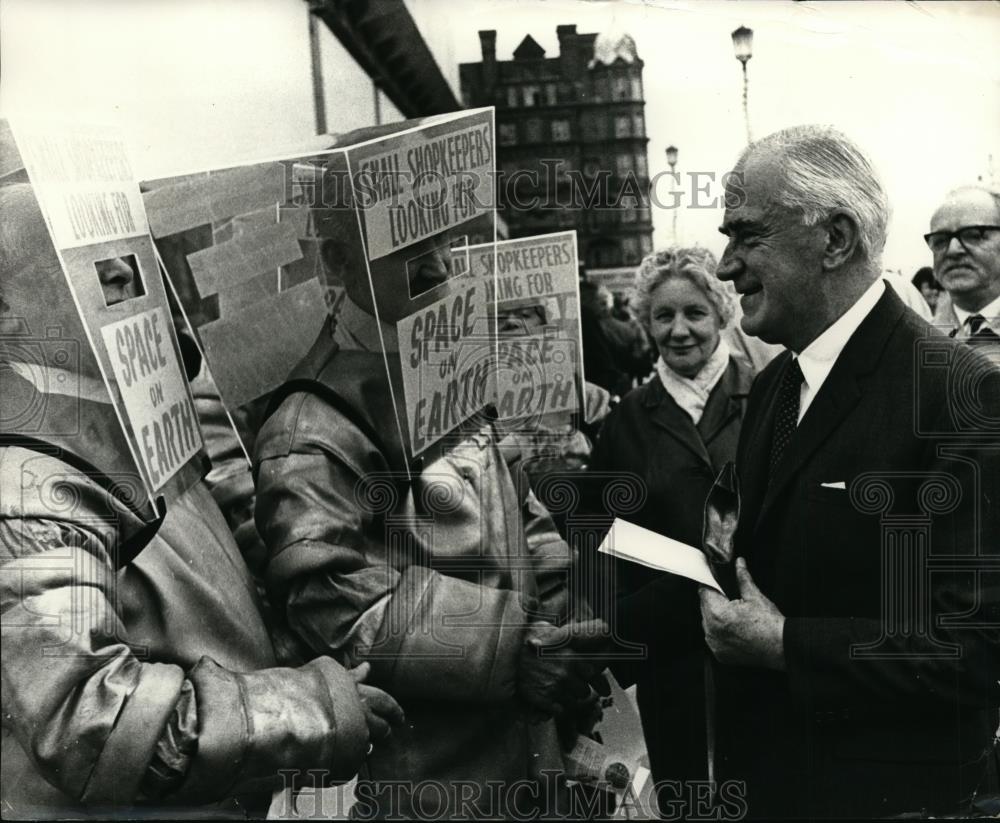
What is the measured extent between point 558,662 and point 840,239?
123 centimetres

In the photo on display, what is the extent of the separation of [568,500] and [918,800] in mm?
1091

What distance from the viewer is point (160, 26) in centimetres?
320

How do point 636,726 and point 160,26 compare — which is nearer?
point 160,26

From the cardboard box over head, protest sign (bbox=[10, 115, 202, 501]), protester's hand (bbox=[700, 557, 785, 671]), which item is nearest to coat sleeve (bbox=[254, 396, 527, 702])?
the cardboard box over head

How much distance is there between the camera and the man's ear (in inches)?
121

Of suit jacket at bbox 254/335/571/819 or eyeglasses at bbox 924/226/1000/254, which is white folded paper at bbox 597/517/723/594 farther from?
eyeglasses at bbox 924/226/1000/254

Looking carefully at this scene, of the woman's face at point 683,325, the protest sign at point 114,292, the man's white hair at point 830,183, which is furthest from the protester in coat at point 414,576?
the man's white hair at point 830,183

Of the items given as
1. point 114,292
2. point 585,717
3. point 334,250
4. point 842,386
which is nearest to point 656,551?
point 585,717

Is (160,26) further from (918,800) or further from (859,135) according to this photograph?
(918,800)

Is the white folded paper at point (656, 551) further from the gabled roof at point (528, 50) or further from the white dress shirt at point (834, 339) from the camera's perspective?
the gabled roof at point (528, 50)

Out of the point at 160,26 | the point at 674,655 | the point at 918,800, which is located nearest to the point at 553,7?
the point at 160,26

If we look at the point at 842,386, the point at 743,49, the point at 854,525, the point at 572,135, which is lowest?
the point at 854,525

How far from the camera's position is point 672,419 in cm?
353

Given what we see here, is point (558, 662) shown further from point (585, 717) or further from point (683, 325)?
point (683, 325)
